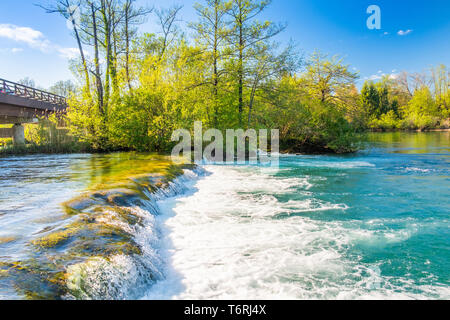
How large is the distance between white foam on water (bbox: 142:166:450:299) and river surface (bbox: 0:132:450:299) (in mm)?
18

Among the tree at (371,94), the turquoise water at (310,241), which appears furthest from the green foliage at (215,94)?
the tree at (371,94)

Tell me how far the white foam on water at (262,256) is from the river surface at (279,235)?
18 millimetres

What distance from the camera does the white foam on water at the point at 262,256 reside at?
430 cm

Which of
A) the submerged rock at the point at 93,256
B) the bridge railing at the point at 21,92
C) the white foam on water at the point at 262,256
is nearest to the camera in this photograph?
the submerged rock at the point at 93,256

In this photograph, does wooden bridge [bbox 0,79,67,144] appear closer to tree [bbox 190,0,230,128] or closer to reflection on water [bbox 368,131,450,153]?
tree [bbox 190,0,230,128]

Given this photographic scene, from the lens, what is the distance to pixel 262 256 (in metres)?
5.41

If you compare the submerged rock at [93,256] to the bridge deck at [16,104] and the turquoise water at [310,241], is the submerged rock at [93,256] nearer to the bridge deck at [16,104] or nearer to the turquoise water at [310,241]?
the turquoise water at [310,241]

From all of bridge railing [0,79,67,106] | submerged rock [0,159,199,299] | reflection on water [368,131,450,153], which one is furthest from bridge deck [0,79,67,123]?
reflection on water [368,131,450,153]

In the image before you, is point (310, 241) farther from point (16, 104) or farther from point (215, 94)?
point (16, 104)

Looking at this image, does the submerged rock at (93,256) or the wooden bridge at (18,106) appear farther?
the wooden bridge at (18,106)

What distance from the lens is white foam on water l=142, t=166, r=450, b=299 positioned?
430 cm

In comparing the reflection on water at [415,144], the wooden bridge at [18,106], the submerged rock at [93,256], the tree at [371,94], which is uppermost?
the tree at [371,94]
